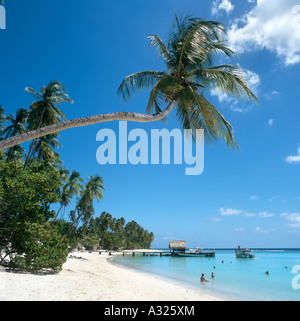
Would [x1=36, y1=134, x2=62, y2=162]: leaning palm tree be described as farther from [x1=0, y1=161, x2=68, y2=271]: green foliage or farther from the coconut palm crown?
the coconut palm crown

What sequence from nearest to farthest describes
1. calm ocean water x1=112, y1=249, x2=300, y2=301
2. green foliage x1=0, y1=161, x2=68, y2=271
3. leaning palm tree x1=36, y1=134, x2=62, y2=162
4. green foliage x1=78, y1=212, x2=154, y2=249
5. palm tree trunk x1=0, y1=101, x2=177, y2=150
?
palm tree trunk x1=0, y1=101, x2=177, y2=150
green foliage x1=0, y1=161, x2=68, y2=271
calm ocean water x1=112, y1=249, x2=300, y2=301
leaning palm tree x1=36, y1=134, x2=62, y2=162
green foliage x1=78, y1=212, x2=154, y2=249

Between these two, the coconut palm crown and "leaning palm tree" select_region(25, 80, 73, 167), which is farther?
"leaning palm tree" select_region(25, 80, 73, 167)

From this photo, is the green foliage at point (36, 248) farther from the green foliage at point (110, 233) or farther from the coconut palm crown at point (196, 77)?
the green foliage at point (110, 233)

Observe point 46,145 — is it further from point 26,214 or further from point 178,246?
point 178,246

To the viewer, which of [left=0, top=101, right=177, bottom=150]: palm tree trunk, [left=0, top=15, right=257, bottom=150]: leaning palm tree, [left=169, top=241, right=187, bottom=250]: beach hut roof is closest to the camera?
[left=0, top=101, right=177, bottom=150]: palm tree trunk

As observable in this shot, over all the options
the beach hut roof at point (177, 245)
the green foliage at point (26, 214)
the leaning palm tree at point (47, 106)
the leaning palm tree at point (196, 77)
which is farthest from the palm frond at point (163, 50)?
the beach hut roof at point (177, 245)

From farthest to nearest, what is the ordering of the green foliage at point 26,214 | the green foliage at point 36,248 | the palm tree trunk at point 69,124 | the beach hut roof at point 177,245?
the beach hut roof at point 177,245 → the green foliage at point 36,248 → the green foliage at point 26,214 → the palm tree trunk at point 69,124

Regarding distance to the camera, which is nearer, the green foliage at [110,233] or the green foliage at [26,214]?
the green foliage at [26,214]

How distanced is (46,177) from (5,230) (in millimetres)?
→ 2588

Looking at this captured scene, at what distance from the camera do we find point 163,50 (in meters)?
7.68

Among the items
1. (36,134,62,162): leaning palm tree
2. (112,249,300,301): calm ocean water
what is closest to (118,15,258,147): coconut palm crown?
(112,249,300,301): calm ocean water

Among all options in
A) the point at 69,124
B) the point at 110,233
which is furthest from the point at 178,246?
the point at 69,124
